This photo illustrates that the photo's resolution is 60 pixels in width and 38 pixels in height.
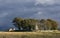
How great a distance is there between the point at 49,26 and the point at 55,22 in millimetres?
3040

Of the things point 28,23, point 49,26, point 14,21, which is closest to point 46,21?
point 49,26

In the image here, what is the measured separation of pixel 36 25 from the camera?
7281cm

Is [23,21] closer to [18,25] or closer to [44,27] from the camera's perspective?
[18,25]

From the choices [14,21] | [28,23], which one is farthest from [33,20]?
[14,21]

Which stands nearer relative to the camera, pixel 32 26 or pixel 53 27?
pixel 32 26

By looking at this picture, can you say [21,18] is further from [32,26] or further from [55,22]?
[55,22]

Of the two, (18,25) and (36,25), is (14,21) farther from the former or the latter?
(36,25)

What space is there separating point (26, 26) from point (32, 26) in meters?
2.36

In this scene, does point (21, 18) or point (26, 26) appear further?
point (21, 18)

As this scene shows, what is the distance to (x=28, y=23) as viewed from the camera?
7350 cm

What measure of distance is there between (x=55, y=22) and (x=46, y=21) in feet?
11.8

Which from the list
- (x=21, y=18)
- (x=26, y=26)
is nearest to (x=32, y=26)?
(x=26, y=26)

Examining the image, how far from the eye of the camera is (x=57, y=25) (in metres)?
75.3

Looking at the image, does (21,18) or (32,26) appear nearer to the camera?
(32,26)
